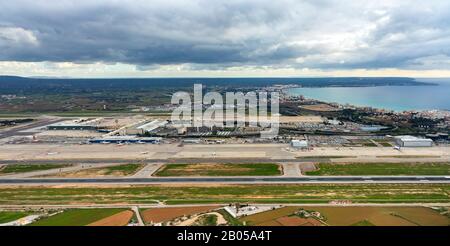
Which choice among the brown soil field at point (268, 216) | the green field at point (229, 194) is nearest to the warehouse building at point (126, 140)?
the green field at point (229, 194)

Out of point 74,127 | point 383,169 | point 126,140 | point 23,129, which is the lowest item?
point 383,169

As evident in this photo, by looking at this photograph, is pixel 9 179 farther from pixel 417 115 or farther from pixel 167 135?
pixel 417 115

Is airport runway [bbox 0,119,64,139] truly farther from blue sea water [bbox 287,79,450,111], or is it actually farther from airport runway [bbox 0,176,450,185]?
blue sea water [bbox 287,79,450,111]

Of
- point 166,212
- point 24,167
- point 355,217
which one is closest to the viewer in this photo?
point 355,217

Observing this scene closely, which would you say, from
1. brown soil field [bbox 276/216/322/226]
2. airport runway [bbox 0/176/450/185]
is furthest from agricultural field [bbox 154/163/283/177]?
brown soil field [bbox 276/216/322/226]

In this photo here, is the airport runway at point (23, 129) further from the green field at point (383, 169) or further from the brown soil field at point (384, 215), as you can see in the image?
the brown soil field at point (384, 215)

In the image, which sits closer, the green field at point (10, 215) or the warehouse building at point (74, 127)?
the green field at point (10, 215)

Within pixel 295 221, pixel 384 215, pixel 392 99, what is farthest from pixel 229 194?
pixel 392 99

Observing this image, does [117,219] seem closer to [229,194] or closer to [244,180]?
[229,194]
